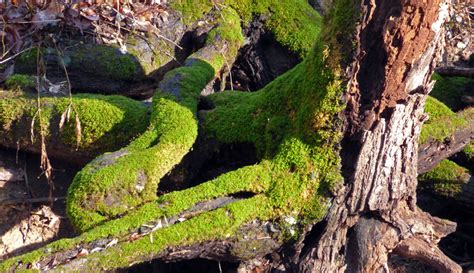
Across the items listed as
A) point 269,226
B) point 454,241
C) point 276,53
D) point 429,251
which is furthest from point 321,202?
point 276,53

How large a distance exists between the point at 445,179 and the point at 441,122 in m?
0.53

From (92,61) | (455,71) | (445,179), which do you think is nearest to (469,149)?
(445,179)

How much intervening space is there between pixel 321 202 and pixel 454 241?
2.30 meters

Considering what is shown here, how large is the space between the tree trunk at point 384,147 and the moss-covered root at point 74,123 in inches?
61.4

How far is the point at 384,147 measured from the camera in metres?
3.38

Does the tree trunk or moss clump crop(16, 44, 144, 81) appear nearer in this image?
the tree trunk

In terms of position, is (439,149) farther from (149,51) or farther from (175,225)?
(149,51)

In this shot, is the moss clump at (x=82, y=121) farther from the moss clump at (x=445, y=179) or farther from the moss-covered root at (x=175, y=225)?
the moss clump at (x=445, y=179)

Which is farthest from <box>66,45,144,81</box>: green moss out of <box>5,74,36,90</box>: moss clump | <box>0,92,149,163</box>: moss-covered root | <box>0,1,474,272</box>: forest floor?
<box>0,92,149,163</box>: moss-covered root

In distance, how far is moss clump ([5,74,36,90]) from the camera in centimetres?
438

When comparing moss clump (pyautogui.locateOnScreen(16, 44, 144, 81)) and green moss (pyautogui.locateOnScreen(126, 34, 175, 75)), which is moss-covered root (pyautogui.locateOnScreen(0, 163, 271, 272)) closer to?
moss clump (pyautogui.locateOnScreen(16, 44, 144, 81))

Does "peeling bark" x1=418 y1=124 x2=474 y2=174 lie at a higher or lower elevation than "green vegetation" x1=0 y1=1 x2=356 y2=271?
higher

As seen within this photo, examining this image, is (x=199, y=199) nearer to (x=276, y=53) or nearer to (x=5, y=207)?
(x=5, y=207)

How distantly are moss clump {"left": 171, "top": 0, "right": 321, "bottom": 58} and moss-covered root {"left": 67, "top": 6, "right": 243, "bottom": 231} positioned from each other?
1732 millimetres
